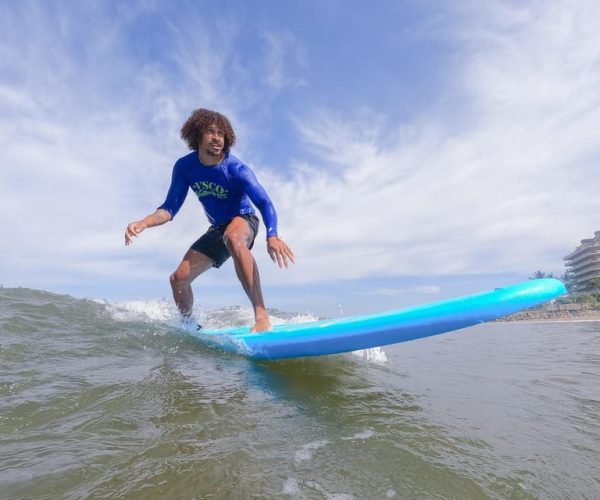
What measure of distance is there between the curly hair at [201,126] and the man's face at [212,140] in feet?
0.18

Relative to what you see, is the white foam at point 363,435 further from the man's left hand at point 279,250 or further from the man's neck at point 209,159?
Answer: the man's neck at point 209,159

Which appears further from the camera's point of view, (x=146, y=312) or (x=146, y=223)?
(x=146, y=312)

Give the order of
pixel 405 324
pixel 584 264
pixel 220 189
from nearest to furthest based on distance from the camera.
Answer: pixel 405 324, pixel 220 189, pixel 584 264

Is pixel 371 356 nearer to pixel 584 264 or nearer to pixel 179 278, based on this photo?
pixel 179 278

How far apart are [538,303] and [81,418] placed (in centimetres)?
284

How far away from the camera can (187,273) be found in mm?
4707

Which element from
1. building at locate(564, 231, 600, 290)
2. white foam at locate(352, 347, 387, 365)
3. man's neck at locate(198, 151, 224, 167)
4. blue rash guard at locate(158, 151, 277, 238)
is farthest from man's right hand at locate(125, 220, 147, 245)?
building at locate(564, 231, 600, 290)

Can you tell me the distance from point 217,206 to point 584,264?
101017 millimetres

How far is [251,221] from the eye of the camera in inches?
179

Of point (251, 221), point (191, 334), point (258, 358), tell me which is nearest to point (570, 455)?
point (258, 358)

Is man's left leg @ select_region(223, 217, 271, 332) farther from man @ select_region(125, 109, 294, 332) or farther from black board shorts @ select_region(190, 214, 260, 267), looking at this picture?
black board shorts @ select_region(190, 214, 260, 267)

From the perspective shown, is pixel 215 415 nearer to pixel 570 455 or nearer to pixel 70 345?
pixel 570 455

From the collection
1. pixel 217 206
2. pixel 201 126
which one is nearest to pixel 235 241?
pixel 217 206

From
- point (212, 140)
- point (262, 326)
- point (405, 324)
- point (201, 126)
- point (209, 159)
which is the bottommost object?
point (405, 324)
